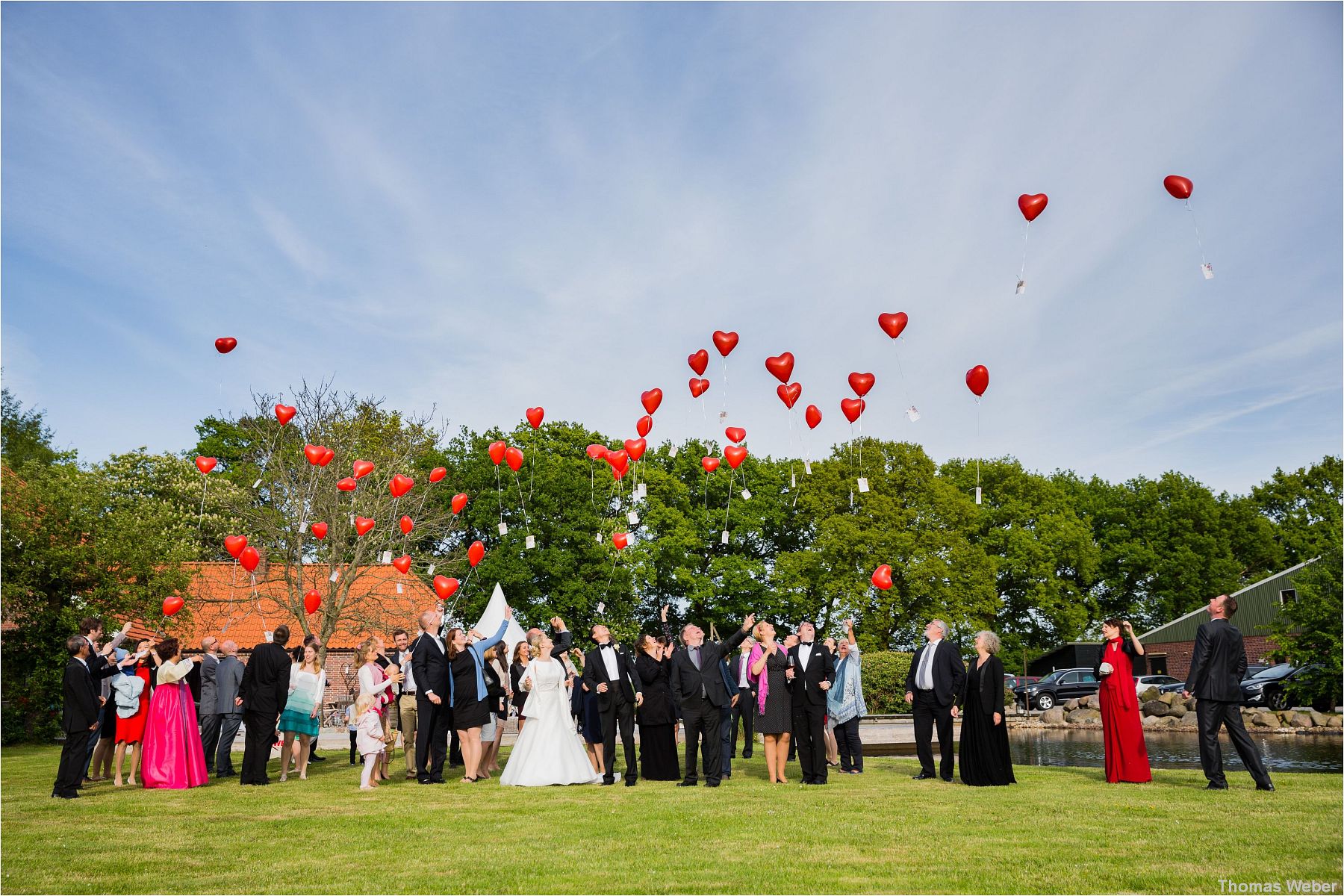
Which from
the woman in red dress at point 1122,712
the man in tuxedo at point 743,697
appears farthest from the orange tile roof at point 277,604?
the woman in red dress at point 1122,712

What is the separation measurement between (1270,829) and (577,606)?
3095cm

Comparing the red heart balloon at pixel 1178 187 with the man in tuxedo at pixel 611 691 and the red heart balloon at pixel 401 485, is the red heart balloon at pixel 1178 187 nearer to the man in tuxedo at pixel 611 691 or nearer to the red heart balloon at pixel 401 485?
the man in tuxedo at pixel 611 691

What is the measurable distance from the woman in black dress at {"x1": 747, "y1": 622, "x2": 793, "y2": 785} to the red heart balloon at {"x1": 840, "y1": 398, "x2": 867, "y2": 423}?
6.79 m

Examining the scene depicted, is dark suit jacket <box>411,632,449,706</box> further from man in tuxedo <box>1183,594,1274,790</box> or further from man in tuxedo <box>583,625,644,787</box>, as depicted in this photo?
man in tuxedo <box>1183,594,1274,790</box>

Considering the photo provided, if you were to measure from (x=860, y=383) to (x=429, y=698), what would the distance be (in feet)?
30.9

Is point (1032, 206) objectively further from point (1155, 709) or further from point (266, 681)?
point (1155, 709)

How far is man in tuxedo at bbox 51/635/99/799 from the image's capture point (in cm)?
1049

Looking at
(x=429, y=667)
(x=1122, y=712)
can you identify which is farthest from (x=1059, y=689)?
(x=429, y=667)

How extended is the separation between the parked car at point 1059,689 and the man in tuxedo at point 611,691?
2455 cm

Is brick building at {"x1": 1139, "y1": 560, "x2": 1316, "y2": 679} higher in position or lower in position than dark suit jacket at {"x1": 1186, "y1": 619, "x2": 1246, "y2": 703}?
higher

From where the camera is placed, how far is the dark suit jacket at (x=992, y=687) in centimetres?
1109

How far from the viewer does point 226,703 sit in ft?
44.5

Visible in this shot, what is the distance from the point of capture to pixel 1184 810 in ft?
27.8

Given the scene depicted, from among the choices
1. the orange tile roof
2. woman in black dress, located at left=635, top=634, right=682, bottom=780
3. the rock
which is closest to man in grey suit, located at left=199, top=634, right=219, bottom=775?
woman in black dress, located at left=635, top=634, right=682, bottom=780
